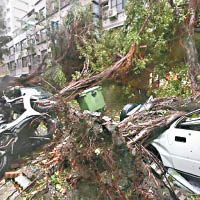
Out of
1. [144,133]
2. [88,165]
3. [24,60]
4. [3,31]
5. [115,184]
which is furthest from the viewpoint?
[24,60]

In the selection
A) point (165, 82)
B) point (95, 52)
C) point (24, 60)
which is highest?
point (95, 52)

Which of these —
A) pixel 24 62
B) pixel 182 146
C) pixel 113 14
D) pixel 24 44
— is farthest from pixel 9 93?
pixel 113 14

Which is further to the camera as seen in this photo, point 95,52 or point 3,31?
point 95,52

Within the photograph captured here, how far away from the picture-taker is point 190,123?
2711mm

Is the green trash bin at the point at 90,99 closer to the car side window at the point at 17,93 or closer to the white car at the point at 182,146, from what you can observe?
the car side window at the point at 17,93

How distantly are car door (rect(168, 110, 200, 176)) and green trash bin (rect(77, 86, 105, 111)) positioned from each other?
2.91 metres

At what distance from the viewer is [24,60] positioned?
18.8ft

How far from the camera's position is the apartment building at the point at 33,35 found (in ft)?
17.0

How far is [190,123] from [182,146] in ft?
1.27

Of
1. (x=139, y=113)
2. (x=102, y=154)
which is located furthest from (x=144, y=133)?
(x=102, y=154)

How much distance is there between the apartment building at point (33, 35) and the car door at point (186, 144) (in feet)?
14.4

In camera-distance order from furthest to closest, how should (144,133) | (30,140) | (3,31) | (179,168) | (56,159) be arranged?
(3,31) → (30,140) → (144,133) → (56,159) → (179,168)

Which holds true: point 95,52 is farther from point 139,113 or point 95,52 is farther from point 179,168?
point 179,168

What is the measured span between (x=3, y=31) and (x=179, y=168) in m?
4.99
